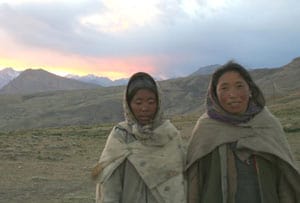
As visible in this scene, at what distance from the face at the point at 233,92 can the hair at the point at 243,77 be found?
23 millimetres

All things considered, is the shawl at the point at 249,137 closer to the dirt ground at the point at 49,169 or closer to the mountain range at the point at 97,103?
the dirt ground at the point at 49,169

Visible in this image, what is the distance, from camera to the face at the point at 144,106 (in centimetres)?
340

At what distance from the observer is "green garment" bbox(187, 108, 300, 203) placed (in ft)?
10.4

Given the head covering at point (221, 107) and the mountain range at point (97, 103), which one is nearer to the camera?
the head covering at point (221, 107)

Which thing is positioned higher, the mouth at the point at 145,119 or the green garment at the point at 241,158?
the mouth at the point at 145,119

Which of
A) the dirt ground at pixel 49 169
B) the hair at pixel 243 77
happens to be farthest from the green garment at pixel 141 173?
the dirt ground at pixel 49 169

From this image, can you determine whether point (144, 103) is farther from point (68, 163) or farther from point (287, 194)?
point (68, 163)

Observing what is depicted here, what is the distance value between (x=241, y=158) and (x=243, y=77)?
0.52m

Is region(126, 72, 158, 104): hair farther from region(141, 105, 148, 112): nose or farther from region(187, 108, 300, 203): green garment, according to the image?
region(187, 108, 300, 203): green garment

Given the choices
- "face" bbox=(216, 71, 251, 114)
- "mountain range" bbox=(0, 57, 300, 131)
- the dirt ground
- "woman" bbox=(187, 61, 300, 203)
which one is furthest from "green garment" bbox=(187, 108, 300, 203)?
"mountain range" bbox=(0, 57, 300, 131)

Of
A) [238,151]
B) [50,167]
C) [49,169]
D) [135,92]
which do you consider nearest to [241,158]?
[238,151]

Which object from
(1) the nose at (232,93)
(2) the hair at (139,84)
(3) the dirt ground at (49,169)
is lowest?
(3) the dirt ground at (49,169)

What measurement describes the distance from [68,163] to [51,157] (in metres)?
1.37

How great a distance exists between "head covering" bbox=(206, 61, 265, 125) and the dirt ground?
280 inches
